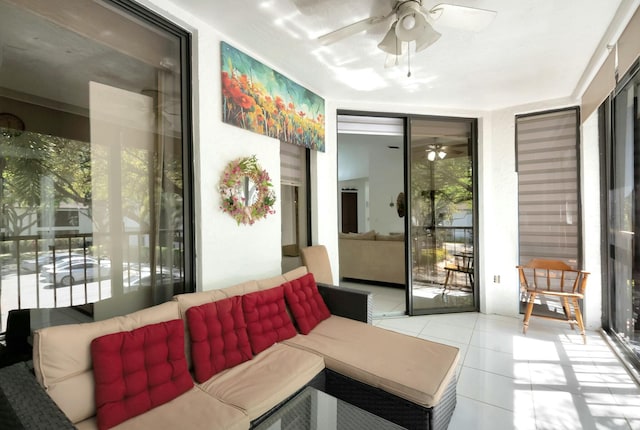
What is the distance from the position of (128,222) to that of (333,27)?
191cm

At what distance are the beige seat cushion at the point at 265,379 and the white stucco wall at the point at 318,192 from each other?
68cm

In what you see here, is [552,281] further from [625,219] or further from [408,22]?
[408,22]

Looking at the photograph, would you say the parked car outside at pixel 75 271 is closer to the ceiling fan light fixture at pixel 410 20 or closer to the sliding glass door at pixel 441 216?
the ceiling fan light fixture at pixel 410 20

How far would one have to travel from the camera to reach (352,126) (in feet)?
12.5

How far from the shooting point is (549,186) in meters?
3.64

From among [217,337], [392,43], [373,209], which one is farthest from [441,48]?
[373,209]

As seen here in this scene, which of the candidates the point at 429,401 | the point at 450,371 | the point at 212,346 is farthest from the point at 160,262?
the point at 450,371

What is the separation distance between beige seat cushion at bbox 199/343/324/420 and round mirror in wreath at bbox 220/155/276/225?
1062mm

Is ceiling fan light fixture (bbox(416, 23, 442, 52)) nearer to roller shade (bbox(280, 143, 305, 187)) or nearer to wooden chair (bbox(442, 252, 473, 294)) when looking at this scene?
roller shade (bbox(280, 143, 305, 187))

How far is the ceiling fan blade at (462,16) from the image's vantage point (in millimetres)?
1612

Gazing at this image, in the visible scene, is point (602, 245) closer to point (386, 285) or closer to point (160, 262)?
point (386, 285)

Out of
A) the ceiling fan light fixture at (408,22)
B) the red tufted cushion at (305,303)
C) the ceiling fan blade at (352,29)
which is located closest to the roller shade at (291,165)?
the red tufted cushion at (305,303)

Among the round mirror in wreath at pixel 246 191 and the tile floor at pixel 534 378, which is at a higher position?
the round mirror in wreath at pixel 246 191

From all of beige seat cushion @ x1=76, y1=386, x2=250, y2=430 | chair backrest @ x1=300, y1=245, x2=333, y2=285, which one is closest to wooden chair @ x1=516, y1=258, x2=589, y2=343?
chair backrest @ x1=300, y1=245, x2=333, y2=285
